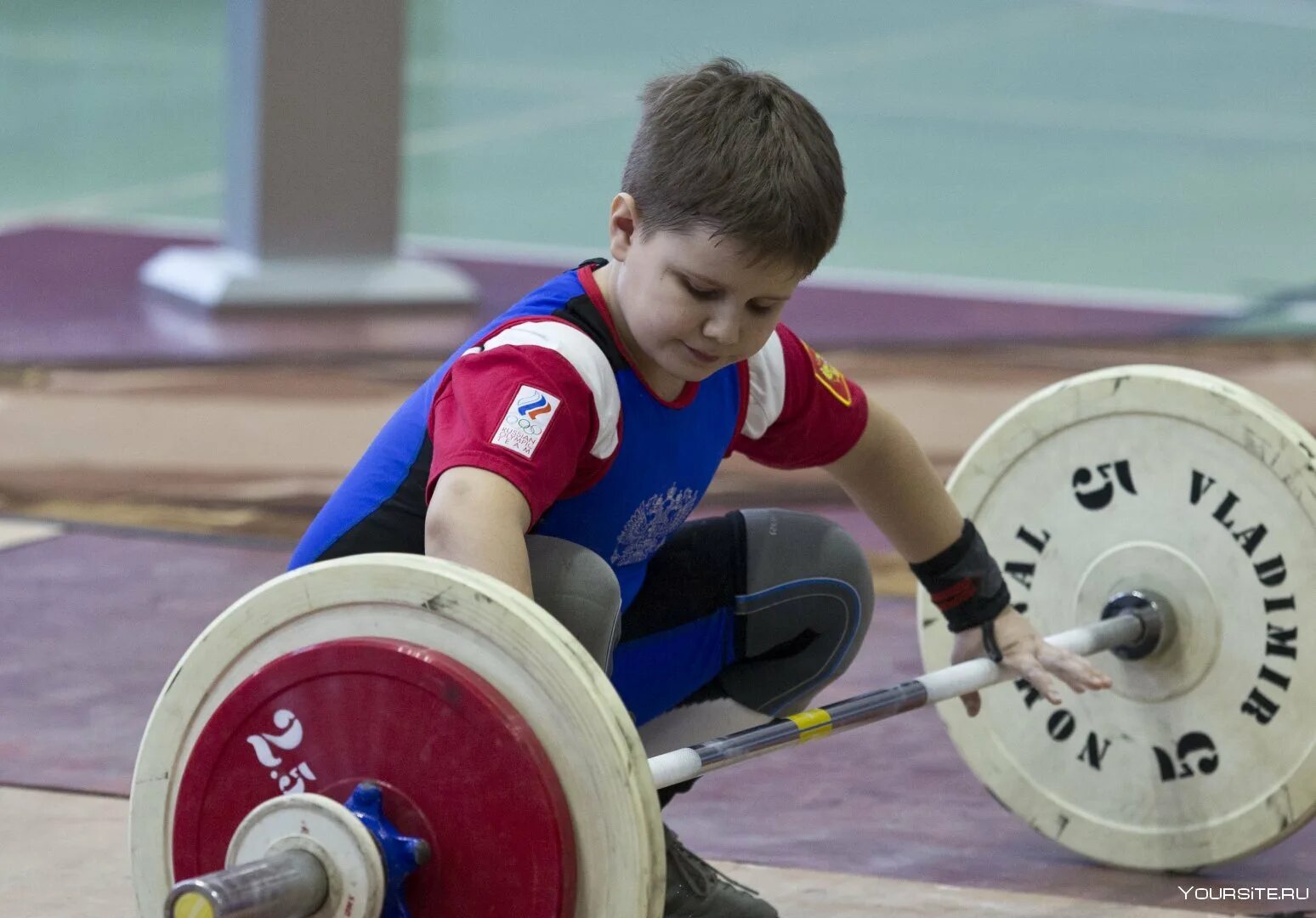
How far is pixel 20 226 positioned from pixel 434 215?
189cm

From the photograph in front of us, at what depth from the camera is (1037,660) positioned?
1.80 m

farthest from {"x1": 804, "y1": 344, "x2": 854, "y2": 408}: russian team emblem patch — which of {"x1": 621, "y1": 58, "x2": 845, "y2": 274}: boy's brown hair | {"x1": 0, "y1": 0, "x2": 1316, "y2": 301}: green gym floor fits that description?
{"x1": 0, "y1": 0, "x2": 1316, "y2": 301}: green gym floor

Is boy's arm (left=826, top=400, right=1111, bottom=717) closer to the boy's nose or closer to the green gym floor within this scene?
the boy's nose

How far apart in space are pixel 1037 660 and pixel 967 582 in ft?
0.34

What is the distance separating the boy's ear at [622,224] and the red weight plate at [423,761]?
1.36 ft

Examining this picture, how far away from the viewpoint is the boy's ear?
1516 millimetres

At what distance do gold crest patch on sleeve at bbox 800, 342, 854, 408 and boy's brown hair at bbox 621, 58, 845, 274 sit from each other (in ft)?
0.77

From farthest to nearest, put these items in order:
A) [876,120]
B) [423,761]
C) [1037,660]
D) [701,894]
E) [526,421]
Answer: [876,120] → [1037,660] → [701,894] → [526,421] → [423,761]

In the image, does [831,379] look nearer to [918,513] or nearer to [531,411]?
[918,513]

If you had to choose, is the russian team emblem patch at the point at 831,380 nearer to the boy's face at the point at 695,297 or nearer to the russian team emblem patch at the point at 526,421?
the boy's face at the point at 695,297

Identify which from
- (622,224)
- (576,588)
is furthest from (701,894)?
(622,224)

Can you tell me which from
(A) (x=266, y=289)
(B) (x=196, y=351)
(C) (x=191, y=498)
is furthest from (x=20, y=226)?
(C) (x=191, y=498)

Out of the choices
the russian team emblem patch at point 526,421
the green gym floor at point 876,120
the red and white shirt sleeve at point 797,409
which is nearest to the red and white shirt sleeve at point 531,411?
the russian team emblem patch at point 526,421

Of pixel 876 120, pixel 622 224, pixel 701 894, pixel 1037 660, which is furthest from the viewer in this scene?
pixel 876 120
